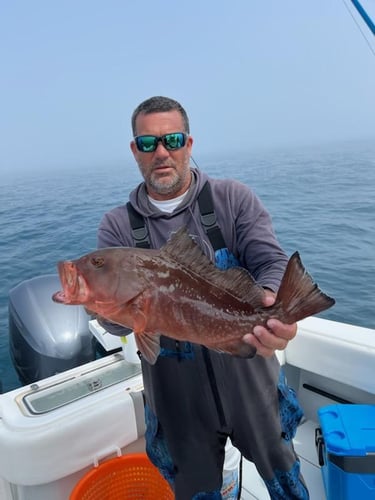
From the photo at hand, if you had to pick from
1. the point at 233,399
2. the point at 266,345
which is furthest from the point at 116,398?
the point at 266,345

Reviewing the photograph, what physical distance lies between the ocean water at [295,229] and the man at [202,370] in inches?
159

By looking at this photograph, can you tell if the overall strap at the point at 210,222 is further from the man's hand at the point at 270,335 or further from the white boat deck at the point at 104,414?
the white boat deck at the point at 104,414

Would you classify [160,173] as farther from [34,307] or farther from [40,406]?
[34,307]

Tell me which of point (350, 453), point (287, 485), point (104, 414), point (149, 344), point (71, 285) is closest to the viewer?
point (71, 285)

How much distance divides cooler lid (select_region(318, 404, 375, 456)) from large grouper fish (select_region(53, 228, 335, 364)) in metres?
1.49

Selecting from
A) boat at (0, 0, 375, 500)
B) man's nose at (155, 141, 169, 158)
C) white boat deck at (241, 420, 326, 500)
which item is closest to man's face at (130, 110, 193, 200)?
man's nose at (155, 141, 169, 158)

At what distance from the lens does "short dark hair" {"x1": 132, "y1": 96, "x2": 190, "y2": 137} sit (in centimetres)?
242

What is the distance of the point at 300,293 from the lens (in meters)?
1.75

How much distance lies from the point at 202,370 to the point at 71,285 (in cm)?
103

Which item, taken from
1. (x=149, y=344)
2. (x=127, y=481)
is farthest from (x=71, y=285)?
(x=127, y=481)

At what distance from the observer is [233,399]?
2354 mm

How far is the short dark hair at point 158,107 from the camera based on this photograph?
242cm

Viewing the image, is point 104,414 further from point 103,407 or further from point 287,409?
point 287,409

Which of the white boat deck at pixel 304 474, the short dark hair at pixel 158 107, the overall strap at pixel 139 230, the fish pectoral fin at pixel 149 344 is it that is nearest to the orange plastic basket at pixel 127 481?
the white boat deck at pixel 304 474
